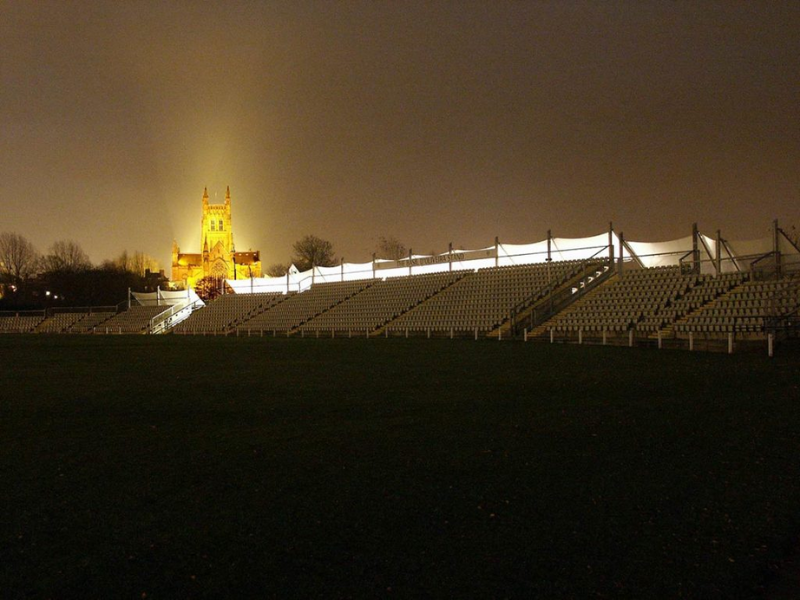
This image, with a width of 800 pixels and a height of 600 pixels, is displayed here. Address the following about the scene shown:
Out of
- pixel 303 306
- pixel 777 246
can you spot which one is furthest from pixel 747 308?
pixel 303 306

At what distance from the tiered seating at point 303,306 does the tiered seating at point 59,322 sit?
866 inches

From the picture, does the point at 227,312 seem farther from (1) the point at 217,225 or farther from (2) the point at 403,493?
(1) the point at 217,225

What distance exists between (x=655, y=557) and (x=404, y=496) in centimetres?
183

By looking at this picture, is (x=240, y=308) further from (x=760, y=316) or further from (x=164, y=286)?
(x=164, y=286)

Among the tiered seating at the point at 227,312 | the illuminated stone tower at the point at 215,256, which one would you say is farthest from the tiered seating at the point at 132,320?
the illuminated stone tower at the point at 215,256

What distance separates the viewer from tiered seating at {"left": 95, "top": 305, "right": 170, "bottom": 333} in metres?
49.2

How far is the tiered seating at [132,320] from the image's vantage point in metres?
49.2

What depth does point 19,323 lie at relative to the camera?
189ft

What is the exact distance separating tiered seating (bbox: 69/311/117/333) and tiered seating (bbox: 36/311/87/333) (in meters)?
0.68

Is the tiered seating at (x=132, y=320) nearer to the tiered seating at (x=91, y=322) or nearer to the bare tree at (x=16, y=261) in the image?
the tiered seating at (x=91, y=322)

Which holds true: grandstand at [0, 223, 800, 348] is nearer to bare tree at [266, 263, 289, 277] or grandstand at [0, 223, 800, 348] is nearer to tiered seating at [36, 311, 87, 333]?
tiered seating at [36, 311, 87, 333]

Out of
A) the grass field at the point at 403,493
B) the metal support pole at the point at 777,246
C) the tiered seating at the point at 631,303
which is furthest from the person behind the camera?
the metal support pole at the point at 777,246

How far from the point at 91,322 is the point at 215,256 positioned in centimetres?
11041

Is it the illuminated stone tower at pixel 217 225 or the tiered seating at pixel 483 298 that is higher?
the illuminated stone tower at pixel 217 225
